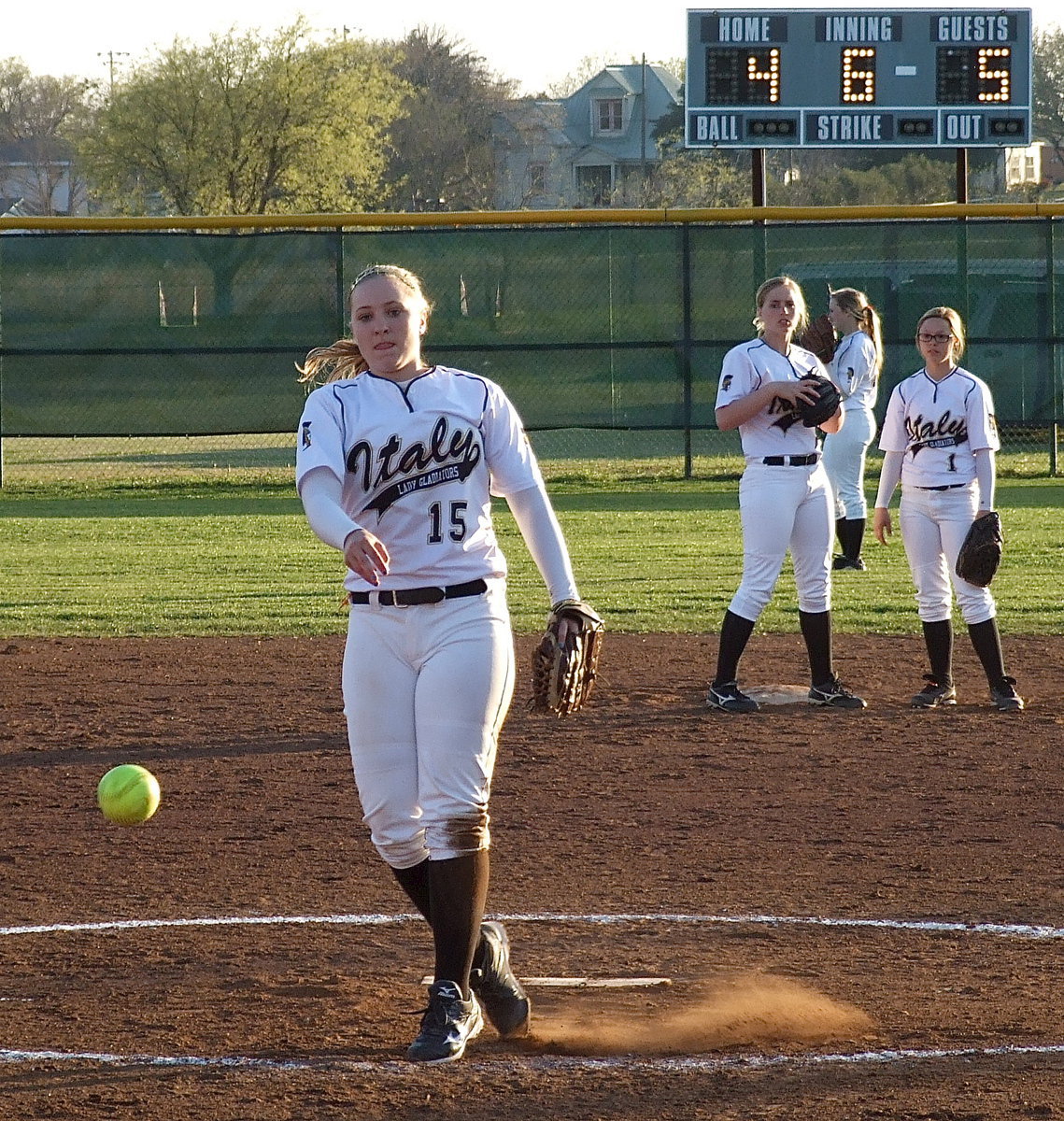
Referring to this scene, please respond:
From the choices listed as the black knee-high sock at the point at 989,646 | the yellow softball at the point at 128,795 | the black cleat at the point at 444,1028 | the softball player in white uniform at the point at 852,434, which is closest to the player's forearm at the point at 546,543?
the black cleat at the point at 444,1028

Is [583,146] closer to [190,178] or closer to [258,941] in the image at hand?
[190,178]

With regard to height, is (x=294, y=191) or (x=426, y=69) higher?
(x=426, y=69)

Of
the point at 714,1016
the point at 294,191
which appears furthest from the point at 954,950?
the point at 294,191

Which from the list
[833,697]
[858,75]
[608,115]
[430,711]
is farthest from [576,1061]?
[608,115]

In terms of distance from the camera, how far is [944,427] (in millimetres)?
7512

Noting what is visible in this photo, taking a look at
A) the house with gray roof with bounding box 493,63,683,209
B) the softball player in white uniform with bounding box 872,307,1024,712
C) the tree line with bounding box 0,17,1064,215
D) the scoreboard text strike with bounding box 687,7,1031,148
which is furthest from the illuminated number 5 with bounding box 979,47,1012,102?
the house with gray roof with bounding box 493,63,683,209

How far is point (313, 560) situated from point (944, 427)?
632cm

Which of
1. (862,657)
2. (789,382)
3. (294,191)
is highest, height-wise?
(294,191)

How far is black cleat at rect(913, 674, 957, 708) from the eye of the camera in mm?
7844

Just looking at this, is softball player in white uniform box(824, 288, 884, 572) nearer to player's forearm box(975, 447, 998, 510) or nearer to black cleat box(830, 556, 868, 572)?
black cleat box(830, 556, 868, 572)

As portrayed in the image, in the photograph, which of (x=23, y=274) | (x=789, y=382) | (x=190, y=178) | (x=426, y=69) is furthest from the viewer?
(x=426, y=69)

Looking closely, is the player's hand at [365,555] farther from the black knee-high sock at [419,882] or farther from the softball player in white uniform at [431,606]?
the black knee-high sock at [419,882]

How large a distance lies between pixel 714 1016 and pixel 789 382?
375 cm

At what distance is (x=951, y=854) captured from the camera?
5582mm
